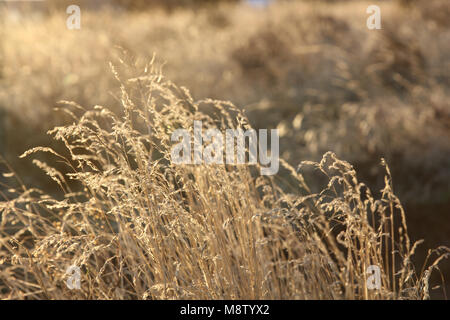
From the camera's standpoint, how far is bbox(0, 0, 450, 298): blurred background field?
5312 mm

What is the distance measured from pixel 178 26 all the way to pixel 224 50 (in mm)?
1904

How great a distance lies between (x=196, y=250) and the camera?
212 cm

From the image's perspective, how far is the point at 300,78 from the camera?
735cm

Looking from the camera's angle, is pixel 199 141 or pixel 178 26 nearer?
pixel 199 141

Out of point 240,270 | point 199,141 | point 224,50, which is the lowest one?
point 240,270

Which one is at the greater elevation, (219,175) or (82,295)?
(219,175)

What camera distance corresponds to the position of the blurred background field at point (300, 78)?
5312 millimetres

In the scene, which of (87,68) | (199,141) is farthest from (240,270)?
(87,68)

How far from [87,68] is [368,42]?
3882 millimetres

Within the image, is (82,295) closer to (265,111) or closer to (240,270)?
(240,270)
